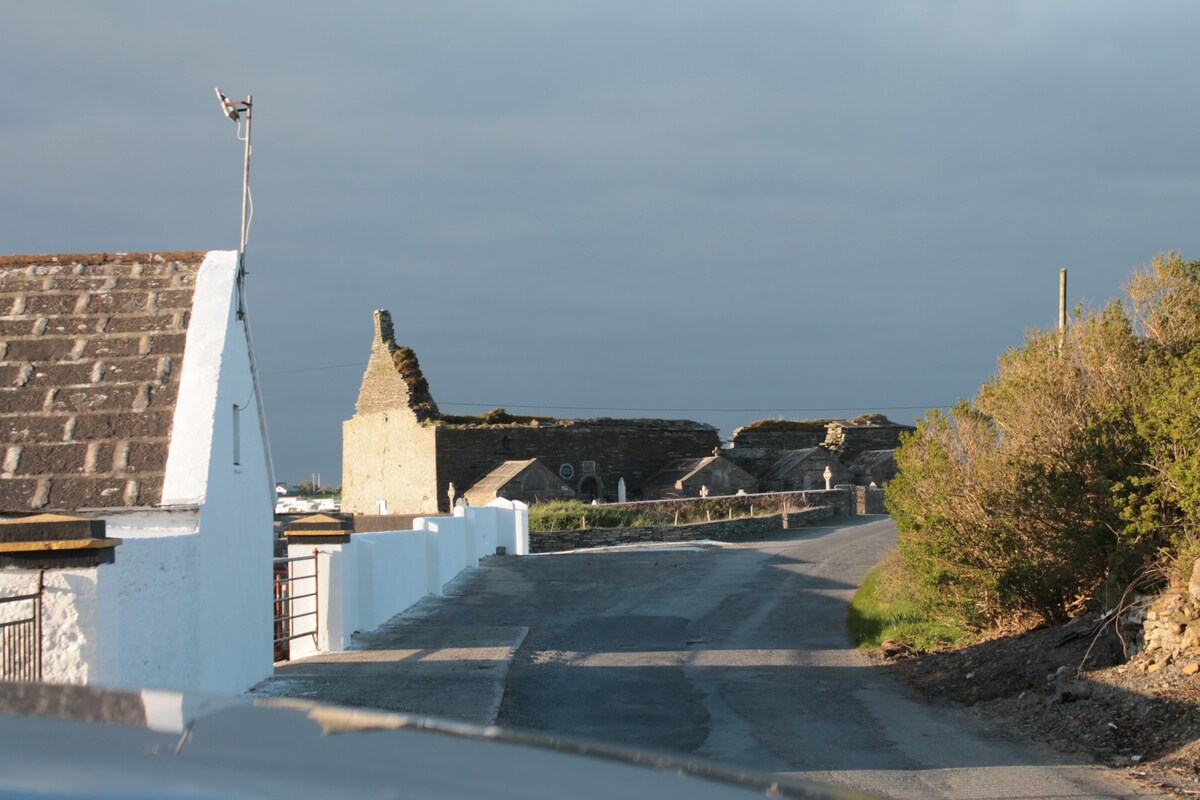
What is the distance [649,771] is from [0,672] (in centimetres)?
522

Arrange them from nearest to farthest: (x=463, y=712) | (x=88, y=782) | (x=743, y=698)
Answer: (x=88, y=782) < (x=463, y=712) < (x=743, y=698)

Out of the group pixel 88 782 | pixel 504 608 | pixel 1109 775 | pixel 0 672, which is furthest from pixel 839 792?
pixel 504 608

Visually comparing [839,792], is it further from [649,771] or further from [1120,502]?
Result: [1120,502]

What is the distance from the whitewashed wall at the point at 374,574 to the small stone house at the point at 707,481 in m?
25.4

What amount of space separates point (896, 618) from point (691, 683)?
5.66 m

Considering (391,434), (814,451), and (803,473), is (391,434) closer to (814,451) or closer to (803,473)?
(803,473)

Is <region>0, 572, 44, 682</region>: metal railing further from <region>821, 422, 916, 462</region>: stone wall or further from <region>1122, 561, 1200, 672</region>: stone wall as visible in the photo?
<region>821, 422, 916, 462</region>: stone wall


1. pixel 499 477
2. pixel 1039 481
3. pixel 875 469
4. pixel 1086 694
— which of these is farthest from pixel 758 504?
pixel 1086 694

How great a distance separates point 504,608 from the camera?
700 inches

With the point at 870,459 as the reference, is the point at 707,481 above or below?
below

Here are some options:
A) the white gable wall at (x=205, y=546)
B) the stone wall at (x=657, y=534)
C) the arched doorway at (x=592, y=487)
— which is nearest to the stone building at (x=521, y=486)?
the arched doorway at (x=592, y=487)

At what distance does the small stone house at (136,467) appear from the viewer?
20.0 feet

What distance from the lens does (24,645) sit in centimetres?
595

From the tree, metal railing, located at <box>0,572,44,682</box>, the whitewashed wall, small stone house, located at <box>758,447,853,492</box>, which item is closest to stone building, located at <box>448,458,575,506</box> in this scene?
small stone house, located at <box>758,447,853,492</box>
